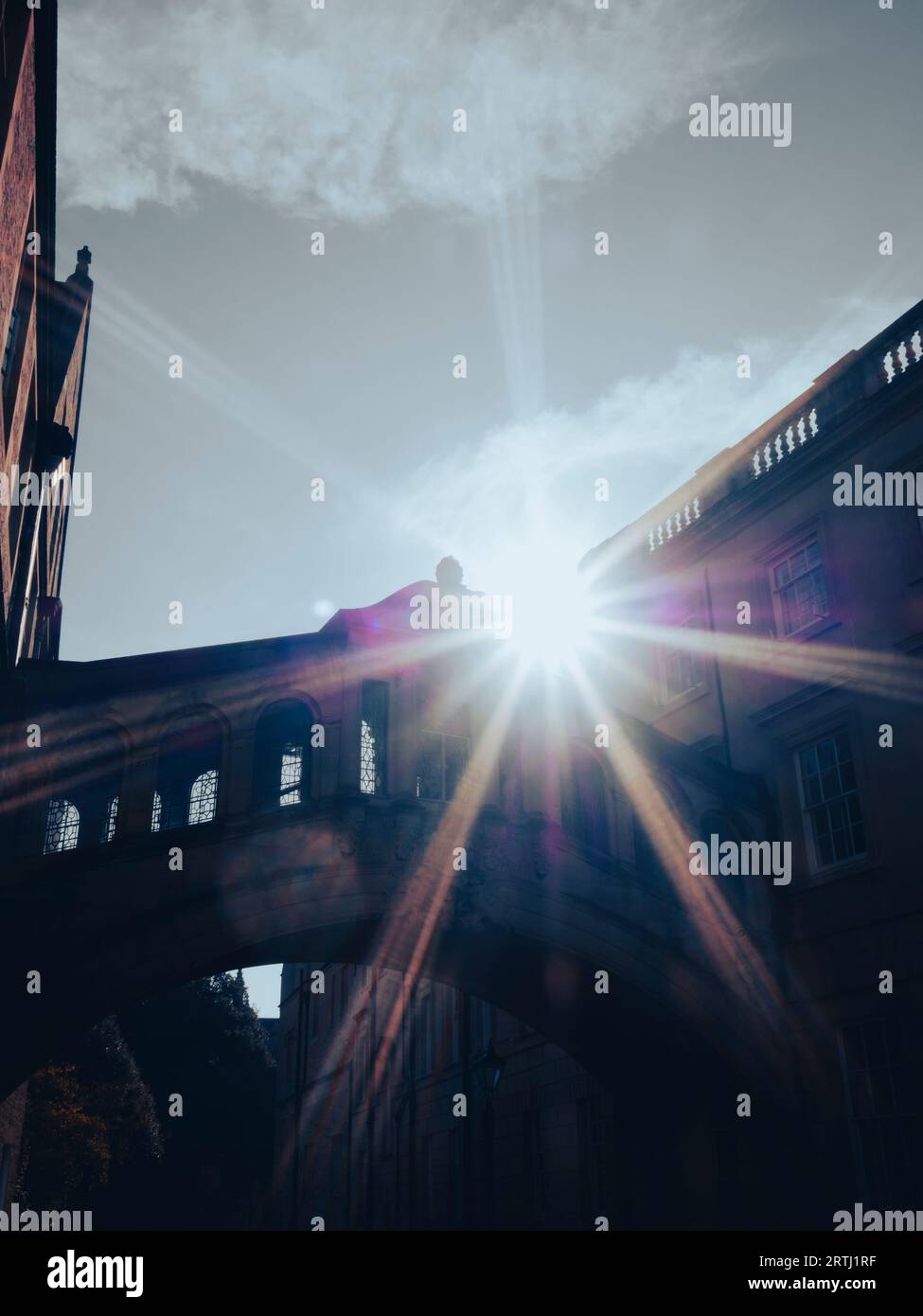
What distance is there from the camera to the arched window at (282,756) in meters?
18.3

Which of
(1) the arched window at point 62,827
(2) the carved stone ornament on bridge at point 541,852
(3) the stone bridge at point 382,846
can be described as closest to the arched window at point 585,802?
(3) the stone bridge at point 382,846

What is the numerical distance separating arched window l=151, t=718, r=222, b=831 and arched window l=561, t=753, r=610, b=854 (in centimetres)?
626

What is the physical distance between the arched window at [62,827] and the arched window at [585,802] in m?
8.17

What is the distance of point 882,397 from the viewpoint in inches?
780

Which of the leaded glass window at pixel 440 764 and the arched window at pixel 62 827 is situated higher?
the leaded glass window at pixel 440 764

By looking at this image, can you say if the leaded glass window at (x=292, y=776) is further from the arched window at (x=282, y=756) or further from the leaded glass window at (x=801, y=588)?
the leaded glass window at (x=801, y=588)

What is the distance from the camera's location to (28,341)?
16562mm

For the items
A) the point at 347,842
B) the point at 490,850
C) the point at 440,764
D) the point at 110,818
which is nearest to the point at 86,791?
the point at 110,818

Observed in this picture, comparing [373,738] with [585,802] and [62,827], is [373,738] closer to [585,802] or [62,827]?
[585,802]

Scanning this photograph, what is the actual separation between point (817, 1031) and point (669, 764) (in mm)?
5321

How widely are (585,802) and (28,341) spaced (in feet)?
39.2

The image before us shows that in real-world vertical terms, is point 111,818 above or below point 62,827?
above
